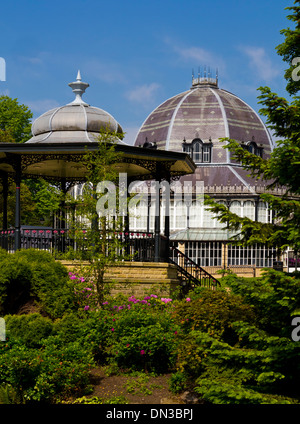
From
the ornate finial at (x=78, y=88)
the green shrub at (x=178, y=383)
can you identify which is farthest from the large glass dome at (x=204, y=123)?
the green shrub at (x=178, y=383)

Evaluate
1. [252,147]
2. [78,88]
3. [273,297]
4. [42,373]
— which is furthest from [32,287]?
[252,147]

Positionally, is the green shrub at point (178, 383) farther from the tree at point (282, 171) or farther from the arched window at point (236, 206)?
the arched window at point (236, 206)

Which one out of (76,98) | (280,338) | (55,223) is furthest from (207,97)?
(280,338)

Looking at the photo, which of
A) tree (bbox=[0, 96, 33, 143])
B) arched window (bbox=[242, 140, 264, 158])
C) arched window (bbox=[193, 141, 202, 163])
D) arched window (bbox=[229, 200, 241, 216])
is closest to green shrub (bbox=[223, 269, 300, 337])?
tree (bbox=[0, 96, 33, 143])

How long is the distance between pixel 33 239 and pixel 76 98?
5469mm

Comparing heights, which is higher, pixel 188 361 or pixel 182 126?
pixel 182 126

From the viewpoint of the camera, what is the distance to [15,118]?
3950 centimetres

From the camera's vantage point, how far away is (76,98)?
20.3m

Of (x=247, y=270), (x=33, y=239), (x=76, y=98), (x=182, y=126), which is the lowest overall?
(x=247, y=270)

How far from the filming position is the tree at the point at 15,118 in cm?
3941

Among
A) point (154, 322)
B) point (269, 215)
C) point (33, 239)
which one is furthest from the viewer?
point (269, 215)

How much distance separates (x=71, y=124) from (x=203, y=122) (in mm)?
39787

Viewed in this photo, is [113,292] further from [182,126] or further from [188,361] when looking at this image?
[182,126]

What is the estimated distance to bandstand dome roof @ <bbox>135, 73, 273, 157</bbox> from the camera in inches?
2238
